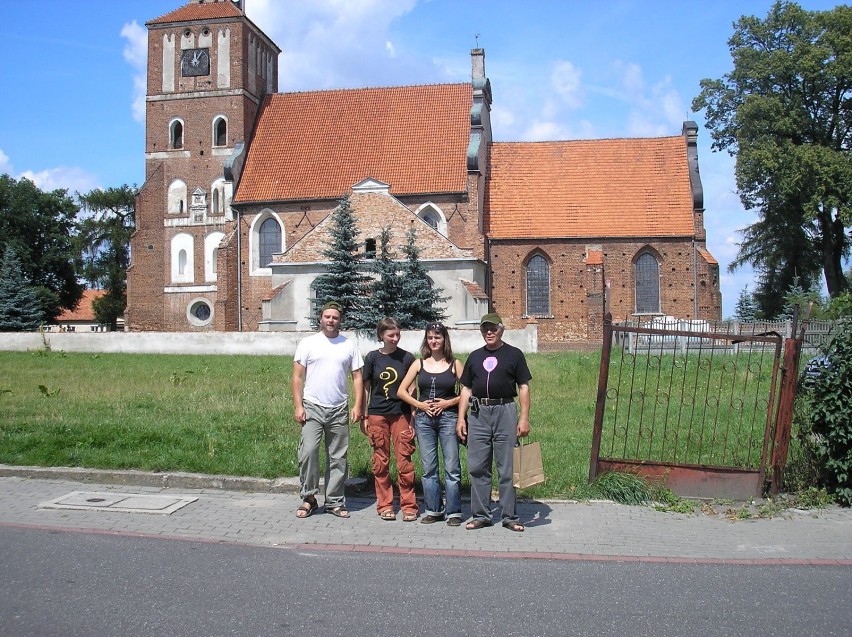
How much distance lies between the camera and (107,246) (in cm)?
6488

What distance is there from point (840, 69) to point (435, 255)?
19355mm

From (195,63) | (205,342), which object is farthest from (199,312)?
(195,63)

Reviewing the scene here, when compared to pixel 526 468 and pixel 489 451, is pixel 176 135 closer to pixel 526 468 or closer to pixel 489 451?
pixel 489 451

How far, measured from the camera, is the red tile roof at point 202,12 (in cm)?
3769

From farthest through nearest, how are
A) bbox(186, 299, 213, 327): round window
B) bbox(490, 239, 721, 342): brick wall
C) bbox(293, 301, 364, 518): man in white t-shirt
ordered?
bbox(186, 299, 213, 327): round window < bbox(490, 239, 721, 342): brick wall < bbox(293, 301, 364, 518): man in white t-shirt

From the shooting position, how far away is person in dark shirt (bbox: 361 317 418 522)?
7.94 meters

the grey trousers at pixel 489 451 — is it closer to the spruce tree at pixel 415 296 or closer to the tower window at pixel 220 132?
the spruce tree at pixel 415 296

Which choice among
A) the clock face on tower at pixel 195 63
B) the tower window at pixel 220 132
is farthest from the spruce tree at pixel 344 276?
the clock face on tower at pixel 195 63

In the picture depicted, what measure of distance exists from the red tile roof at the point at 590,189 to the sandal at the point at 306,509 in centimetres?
2857

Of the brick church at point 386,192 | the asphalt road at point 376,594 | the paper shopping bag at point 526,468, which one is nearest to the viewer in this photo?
the asphalt road at point 376,594

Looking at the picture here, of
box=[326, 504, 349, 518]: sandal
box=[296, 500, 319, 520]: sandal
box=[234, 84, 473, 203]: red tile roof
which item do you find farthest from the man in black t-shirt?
box=[234, 84, 473, 203]: red tile roof

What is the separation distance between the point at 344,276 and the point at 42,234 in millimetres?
37304

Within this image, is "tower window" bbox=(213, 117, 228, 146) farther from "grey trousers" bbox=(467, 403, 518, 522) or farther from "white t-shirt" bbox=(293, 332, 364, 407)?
"grey trousers" bbox=(467, 403, 518, 522)

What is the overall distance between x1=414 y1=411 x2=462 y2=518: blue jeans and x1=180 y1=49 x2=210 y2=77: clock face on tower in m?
33.8
